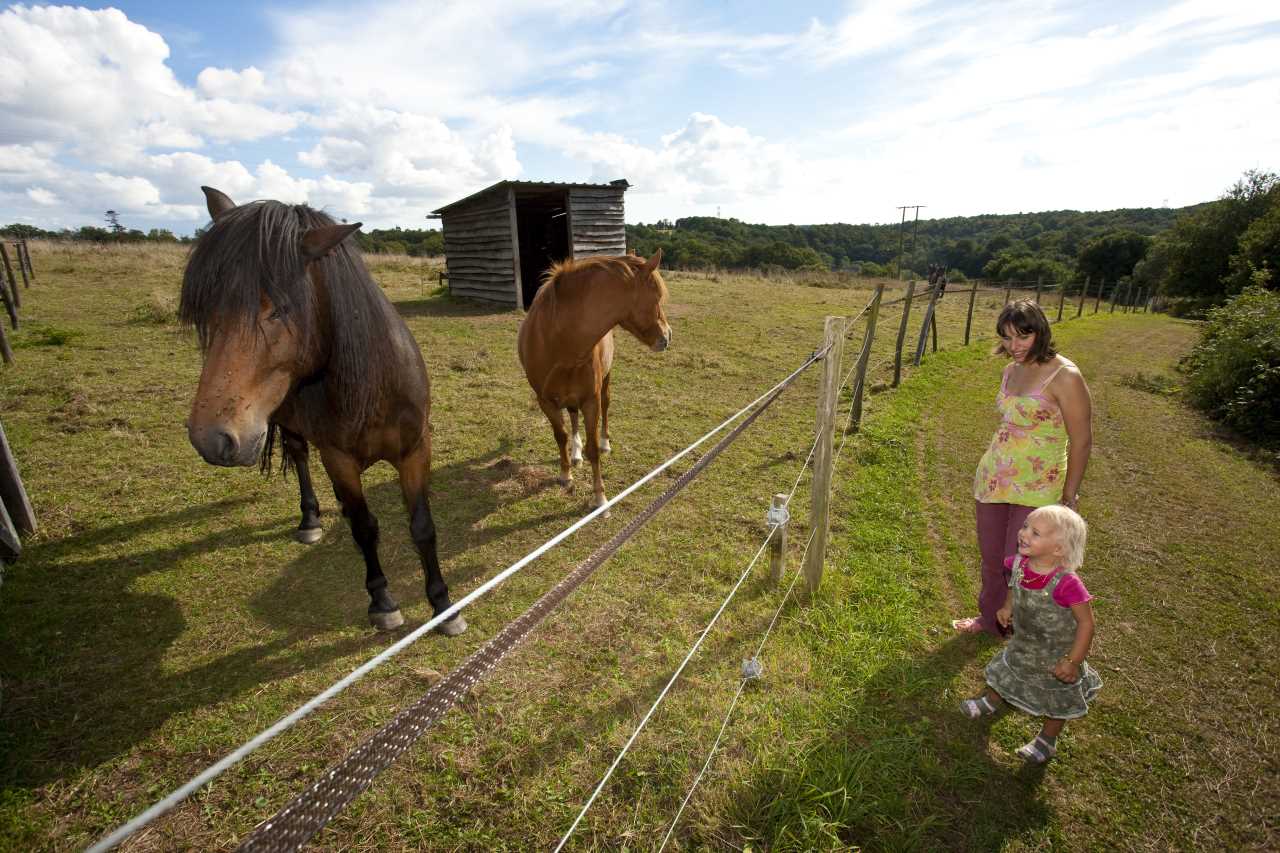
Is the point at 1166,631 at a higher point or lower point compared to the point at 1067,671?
lower

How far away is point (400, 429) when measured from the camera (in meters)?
3.12

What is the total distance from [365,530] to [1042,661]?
3.70m

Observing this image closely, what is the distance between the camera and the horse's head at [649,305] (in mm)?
4172

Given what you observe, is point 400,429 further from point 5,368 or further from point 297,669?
point 5,368

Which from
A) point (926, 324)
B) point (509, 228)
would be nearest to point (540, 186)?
point (509, 228)

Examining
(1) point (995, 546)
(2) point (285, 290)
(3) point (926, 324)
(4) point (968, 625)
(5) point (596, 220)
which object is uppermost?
(5) point (596, 220)

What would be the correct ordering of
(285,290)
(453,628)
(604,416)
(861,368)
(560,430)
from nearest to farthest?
1. (285,290)
2. (453,628)
3. (560,430)
4. (604,416)
5. (861,368)

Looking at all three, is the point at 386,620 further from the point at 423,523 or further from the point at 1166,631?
the point at 1166,631

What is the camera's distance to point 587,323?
4.25 meters

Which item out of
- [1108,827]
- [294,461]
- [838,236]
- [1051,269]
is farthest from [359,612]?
[838,236]

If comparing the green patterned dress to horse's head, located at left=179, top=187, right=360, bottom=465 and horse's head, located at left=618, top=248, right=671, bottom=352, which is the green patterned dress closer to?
horse's head, located at left=618, top=248, right=671, bottom=352

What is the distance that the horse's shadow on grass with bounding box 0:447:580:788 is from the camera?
8.30 feet

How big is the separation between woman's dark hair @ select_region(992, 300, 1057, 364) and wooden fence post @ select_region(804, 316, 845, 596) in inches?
31.8

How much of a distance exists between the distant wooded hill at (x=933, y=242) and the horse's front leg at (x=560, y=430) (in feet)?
152
